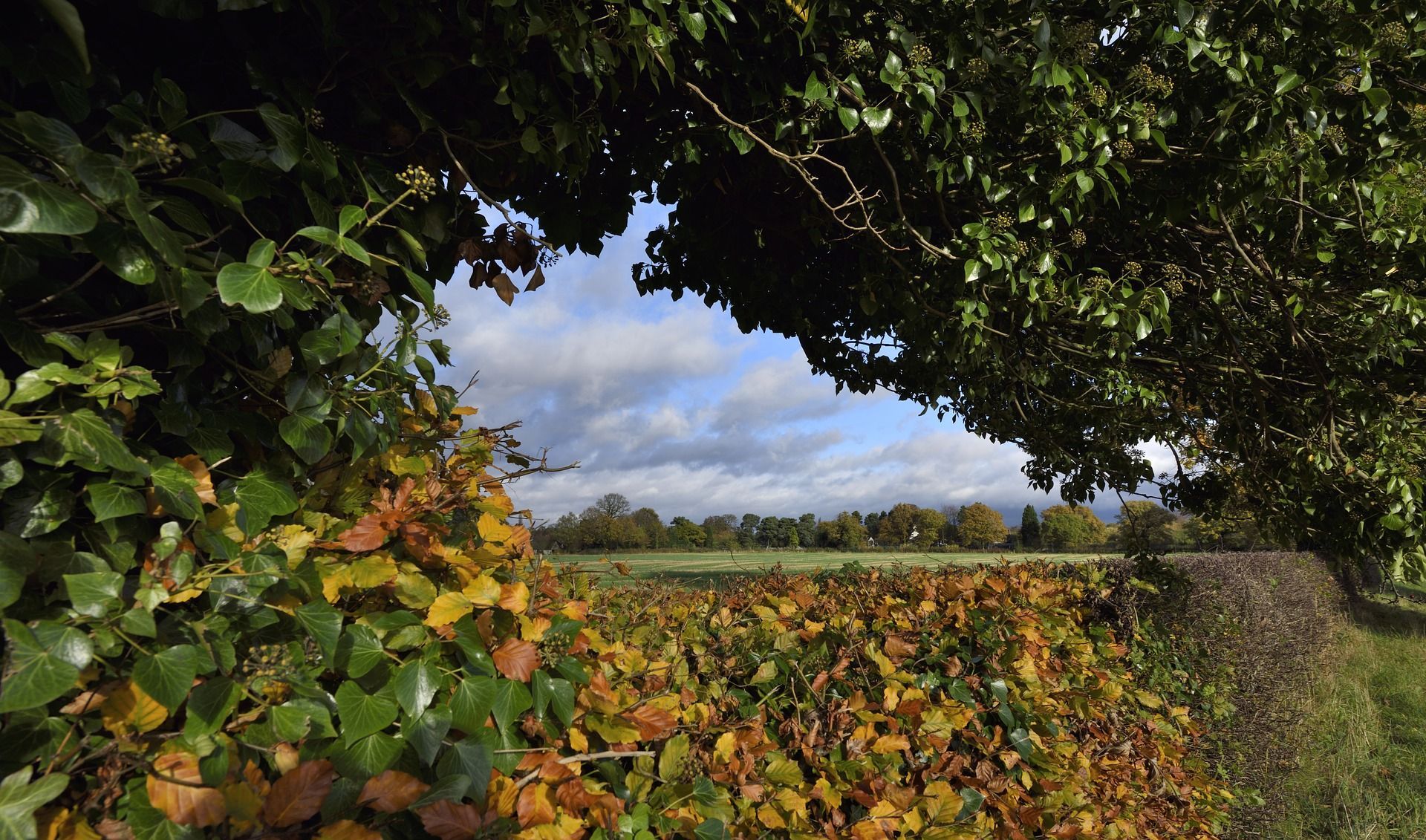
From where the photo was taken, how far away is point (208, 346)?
5.03 feet

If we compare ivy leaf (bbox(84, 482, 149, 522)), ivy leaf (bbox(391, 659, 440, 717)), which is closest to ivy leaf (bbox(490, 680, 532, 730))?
ivy leaf (bbox(391, 659, 440, 717))

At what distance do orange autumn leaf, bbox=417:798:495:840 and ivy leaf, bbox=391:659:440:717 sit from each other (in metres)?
0.18

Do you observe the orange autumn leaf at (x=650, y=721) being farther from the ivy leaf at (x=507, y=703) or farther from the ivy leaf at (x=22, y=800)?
the ivy leaf at (x=22, y=800)

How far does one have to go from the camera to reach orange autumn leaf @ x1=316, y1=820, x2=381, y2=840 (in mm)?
1182

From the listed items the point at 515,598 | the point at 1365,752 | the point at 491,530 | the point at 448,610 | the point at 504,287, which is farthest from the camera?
the point at 1365,752

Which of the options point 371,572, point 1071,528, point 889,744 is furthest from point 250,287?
point 1071,528

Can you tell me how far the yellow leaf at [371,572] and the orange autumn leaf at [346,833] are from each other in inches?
18.6

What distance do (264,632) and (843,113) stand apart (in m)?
2.82

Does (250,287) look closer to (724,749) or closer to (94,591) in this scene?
(94,591)

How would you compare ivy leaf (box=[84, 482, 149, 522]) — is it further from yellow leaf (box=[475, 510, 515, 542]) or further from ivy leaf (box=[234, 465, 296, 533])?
yellow leaf (box=[475, 510, 515, 542])

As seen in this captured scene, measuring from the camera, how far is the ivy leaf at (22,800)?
1.00 m

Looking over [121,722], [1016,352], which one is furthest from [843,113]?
[1016,352]

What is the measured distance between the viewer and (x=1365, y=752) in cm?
771

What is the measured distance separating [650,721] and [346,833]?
748 millimetres
